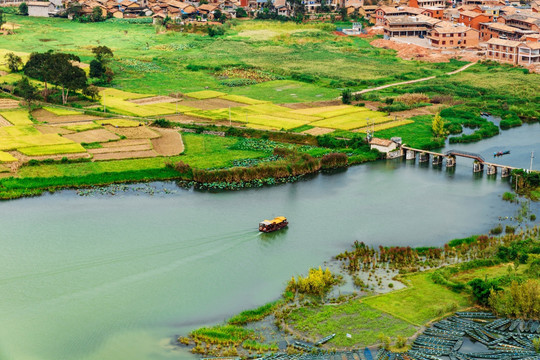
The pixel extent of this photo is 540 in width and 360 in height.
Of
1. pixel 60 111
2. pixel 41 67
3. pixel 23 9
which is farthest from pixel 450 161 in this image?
pixel 23 9

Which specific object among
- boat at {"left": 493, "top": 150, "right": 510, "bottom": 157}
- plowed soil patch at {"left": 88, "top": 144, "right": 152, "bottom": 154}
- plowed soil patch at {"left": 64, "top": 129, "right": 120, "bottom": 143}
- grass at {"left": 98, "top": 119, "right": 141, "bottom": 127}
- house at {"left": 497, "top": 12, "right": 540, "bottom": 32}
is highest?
house at {"left": 497, "top": 12, "right": 540, "bottom": 32}

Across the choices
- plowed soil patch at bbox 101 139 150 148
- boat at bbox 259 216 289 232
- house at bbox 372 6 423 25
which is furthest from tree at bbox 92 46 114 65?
boat at bbox 259 216 289 232

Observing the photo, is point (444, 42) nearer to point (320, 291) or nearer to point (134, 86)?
point (134, 86)

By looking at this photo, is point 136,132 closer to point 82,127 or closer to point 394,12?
point 82,127

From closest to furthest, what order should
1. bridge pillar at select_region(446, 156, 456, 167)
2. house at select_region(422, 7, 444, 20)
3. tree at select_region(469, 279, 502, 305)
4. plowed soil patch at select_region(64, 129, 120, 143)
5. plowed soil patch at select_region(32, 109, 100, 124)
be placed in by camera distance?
tree at select_region(469, 279, 502, 305) < bridge pillar at select_region(446, 156, 456, 167) < plowed soil patch at select_region(64, 129, 120, 143) < plowed soil patch at select_region(32, 109, 100, 124) < house at select_region(422, 7, 444, 20)

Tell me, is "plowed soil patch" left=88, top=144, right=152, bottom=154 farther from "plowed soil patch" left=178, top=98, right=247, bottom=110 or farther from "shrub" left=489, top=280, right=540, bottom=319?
"shrub" left=489, top=280, right=540, bottom=319

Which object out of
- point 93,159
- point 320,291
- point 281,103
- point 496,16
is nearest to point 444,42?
point 496,16
